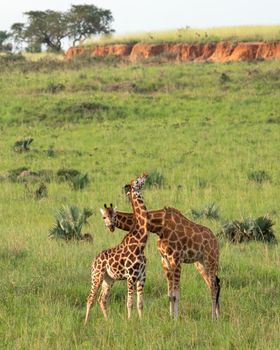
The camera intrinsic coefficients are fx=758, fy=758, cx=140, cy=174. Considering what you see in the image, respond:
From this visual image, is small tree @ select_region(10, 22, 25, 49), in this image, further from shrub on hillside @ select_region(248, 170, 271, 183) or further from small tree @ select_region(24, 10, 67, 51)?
shrub on hillside @ select_region(248, 170, 271, 183)

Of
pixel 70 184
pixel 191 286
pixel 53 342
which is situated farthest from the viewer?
pixel 70 184

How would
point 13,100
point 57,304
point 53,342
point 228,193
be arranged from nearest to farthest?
point 53,342 < point 57,304 < point 228,193 < point 13,100

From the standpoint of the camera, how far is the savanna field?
641cm

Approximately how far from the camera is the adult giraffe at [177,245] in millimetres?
6248

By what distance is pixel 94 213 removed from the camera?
43.9 feet

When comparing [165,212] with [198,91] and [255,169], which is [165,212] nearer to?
[255,169]

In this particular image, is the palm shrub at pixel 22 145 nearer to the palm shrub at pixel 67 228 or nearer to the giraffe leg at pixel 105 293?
the palm shrub at pixel 67 228

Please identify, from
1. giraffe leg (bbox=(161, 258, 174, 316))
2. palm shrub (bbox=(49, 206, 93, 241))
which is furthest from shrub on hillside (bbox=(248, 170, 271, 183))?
giraffe leg (bbox=(161, 258, 174, 316))

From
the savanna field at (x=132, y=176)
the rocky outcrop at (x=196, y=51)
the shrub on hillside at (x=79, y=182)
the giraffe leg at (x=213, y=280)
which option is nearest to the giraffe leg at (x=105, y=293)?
the savanna field at (x=132, y=176)

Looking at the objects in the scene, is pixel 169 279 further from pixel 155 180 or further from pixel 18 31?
pixel 18 31

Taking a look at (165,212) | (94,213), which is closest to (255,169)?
(94,213)

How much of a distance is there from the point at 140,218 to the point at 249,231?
4976 mm

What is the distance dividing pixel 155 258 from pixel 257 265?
4.03 feet

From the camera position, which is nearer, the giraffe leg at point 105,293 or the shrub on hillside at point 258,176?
the giraffe leg at point 105,293
